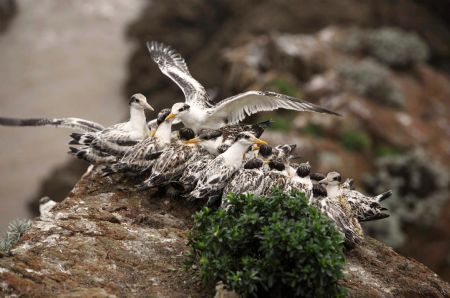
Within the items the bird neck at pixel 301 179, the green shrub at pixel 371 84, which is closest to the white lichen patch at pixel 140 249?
the bird neck at pixel 301 179

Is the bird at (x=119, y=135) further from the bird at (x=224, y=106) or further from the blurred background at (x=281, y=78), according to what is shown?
the blurred background at (x=281, y=78)

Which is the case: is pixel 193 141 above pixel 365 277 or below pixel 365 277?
above

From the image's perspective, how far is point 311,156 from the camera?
1662 cm

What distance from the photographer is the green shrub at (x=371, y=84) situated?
1973 centimetres

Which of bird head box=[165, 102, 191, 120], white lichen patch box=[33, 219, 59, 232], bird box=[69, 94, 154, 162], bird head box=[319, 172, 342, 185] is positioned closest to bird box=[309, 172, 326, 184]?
bird head box=[319, 172, 342, 185]

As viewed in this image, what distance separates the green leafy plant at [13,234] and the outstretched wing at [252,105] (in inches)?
116

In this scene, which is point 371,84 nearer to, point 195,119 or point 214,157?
point 195,119

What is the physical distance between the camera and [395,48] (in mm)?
21828

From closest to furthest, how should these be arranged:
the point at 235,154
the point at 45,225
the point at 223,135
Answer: the point at 45,225 < the point at 235,154 < the point at 223,135

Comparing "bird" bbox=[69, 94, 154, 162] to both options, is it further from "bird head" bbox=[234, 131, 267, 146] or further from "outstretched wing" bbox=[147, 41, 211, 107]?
"bird head" bbox=[234, 131, 267, 146]

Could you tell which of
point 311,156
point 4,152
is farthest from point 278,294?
point 4,152

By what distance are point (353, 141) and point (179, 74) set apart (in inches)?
327

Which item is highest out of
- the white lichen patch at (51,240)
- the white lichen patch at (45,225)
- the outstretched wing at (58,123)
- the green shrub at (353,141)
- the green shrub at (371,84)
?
the green shrub at (371,84)

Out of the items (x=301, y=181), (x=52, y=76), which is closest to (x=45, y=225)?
(x=301, y=181)
